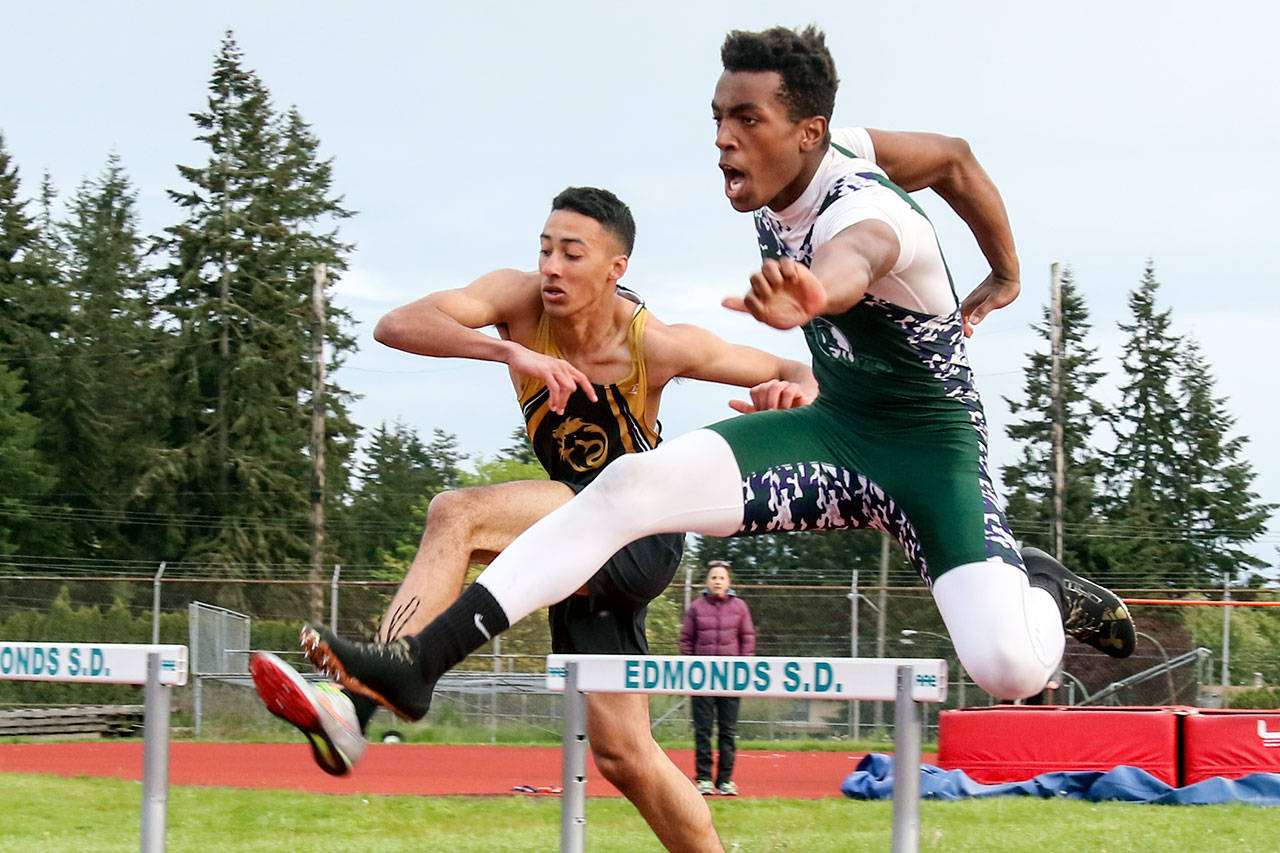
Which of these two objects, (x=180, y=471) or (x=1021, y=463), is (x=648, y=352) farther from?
(x=180, y=471)

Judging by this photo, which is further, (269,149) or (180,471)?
(269,149)

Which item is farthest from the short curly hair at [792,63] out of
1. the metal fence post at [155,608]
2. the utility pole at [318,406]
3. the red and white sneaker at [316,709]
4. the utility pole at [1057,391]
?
the utility pole at [318,406]

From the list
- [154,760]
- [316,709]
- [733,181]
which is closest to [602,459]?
[733,181]

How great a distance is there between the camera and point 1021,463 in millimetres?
37312

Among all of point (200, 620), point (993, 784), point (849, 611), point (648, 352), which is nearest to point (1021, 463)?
point (849, 611)

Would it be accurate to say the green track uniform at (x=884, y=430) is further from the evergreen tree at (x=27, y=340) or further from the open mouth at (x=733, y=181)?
the evergreen tree at (x=27, y=340)

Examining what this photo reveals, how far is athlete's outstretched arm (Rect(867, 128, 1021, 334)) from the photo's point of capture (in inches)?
165

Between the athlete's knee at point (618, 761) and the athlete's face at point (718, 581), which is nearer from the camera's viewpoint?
the athlete's knee at point (618, 761)

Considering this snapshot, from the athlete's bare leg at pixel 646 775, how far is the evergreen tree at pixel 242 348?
1384 inches

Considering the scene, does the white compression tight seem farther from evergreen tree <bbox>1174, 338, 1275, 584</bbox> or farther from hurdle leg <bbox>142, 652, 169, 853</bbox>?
evergreen tree <bbox>1174, 338, 1275, 584</bbox>

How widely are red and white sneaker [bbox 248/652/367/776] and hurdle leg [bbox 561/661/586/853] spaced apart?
1.88 feet

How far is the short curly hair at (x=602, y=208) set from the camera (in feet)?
15.6

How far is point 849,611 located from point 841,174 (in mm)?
13852

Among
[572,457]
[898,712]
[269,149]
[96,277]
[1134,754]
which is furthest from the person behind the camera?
[96,277]
